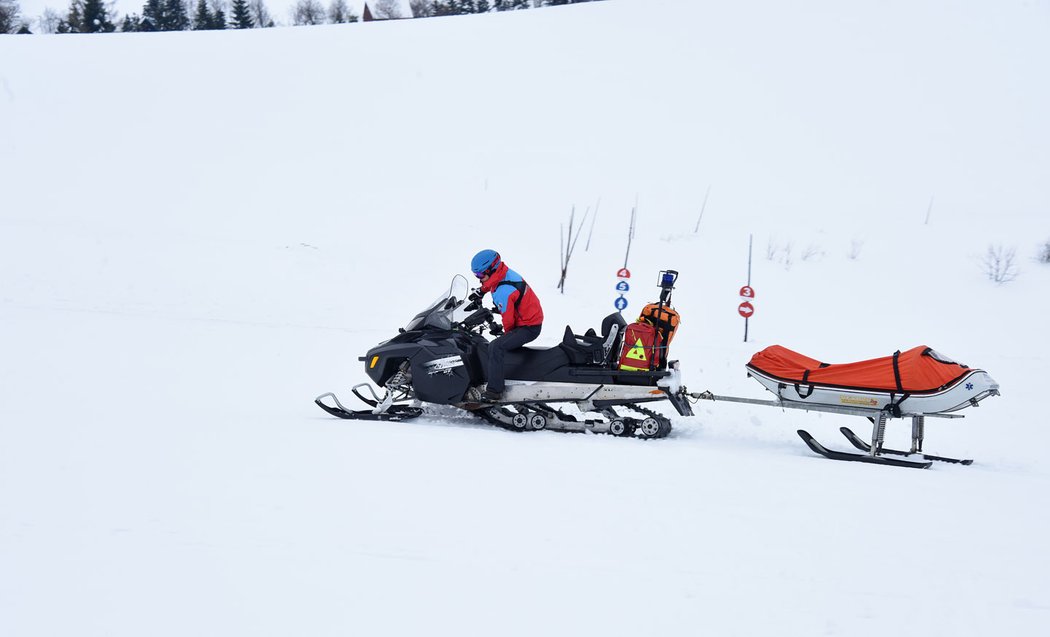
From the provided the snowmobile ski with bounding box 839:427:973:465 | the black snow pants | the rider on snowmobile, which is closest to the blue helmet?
the rider on snowmobile

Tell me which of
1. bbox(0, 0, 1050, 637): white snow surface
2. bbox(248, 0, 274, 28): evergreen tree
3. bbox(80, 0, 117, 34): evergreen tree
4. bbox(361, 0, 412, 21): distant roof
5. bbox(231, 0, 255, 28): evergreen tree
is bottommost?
bbox(0, 0, 1050, 637): white snow surface

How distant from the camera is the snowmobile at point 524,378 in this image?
740 cm

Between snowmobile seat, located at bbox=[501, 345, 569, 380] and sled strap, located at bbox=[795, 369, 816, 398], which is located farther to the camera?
snowmobile seat, located at bbox=[501, 345, 569, 380]

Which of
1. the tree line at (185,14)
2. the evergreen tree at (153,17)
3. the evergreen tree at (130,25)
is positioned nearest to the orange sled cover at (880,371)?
the tree line at (185,14)

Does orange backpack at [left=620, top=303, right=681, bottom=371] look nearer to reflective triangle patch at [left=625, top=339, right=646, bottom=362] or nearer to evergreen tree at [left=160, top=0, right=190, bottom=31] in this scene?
reflective triangle patch at [left=625, top=339, right=646, bottom=362]

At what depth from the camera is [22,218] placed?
18500 mm

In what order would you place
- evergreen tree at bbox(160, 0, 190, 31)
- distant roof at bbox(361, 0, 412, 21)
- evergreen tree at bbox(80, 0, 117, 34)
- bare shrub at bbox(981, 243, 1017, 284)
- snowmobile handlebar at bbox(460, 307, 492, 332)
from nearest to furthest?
snowmobile handlebar at bbox(460, 307, 492, 332) → bare shrub at bbox(981, 243, 1017, 284) → evergreen tree at bbox(80, 0, 117, 34) → evergreen tree at bbox(160, 0, 190, 31) → distant roof at bbox(361, 0, 412, 21)

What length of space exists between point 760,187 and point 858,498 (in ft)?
59.4

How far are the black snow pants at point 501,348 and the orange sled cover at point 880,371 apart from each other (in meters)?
2.23

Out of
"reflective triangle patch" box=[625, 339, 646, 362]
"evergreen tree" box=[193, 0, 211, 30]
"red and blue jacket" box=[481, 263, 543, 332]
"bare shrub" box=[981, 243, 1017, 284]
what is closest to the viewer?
"red and blue jacket" box=[481, 263, 543, 332]

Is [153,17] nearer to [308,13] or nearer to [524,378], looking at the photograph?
[308,13]

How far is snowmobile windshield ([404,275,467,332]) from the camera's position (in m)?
7.70

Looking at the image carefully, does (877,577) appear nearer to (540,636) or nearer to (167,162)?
(540,636)

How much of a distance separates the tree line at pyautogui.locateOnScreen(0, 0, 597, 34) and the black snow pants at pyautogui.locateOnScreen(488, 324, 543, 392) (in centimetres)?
4509
